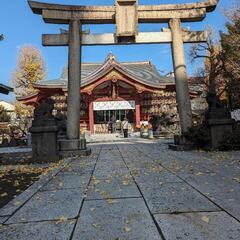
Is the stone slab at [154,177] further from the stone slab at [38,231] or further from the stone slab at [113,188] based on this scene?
the stone slab at [38,231]

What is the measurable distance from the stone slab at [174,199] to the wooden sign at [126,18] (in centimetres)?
887

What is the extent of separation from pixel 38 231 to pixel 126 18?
446 inches

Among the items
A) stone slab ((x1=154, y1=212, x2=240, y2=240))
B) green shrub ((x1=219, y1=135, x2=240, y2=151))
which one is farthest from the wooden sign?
stone slab ((x1=154, y1=212, x2=240, y2=240))

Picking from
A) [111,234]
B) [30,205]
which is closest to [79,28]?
[30,205]

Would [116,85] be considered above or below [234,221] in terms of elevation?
above

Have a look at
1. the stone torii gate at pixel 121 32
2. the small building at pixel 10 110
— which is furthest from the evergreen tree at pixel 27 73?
the stone torii gate at pixel 121 32

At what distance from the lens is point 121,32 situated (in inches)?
547

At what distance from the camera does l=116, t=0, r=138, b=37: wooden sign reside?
1388 cm

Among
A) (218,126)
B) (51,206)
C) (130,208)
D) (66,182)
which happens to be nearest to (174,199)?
(130,208)

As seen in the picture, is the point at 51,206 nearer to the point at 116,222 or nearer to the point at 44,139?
the point at 116,222

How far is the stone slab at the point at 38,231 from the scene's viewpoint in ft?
12.0

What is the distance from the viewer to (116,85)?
33094 millimetres

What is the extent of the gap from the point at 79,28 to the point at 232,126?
22.8 feet

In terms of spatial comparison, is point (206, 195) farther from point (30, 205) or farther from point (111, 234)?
point (30, 205)
